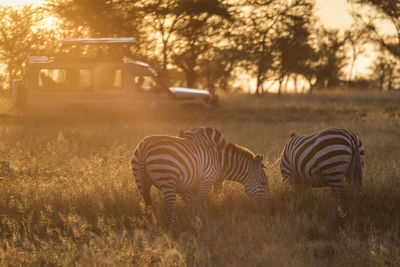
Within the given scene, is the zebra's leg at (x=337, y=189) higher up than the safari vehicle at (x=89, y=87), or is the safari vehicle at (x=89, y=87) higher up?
the safari vehicle at (x=89, y=87)

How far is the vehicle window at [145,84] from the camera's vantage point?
16078 mm

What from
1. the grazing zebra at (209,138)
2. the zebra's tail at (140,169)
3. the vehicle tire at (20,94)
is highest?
the vehicle tire at (20,94)

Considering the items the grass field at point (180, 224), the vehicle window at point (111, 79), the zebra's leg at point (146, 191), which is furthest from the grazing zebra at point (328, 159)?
the vehicle window at point (111, 79)

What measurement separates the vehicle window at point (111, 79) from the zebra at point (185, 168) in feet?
35.0

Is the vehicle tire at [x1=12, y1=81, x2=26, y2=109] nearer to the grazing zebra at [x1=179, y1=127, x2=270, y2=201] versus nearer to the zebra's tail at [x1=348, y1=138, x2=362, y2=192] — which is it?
the grazing zebra at [x1=179, y1=127, x2=270, y2=201]

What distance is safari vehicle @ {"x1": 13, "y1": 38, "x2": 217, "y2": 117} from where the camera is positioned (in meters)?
15.6

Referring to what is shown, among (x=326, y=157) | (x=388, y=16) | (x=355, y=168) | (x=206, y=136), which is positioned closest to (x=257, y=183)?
(x=326, y=157)

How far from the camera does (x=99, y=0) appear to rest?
56.4ft

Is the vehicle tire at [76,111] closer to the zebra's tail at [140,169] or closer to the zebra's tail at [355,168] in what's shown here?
the zebra's tail at [140,169]

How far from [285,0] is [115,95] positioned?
58.4 ft

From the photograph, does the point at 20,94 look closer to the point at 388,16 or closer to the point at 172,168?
the point at 172,168

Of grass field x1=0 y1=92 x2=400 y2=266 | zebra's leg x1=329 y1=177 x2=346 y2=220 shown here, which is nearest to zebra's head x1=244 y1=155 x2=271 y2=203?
grass field x1=0 y1=92 x2=400 y2=266

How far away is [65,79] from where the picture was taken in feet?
52.0

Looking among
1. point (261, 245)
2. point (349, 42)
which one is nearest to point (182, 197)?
point (261, 245)
